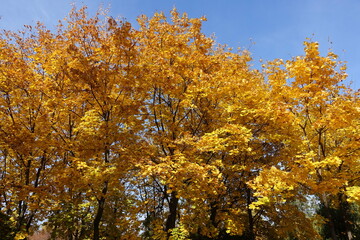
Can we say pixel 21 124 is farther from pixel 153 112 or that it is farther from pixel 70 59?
pixel 153 112

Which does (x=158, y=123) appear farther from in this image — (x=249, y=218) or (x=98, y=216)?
(x=249, y=218)

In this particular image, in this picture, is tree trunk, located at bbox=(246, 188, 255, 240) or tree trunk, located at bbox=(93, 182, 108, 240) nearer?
tree trunk, located at bbox=(93, 182, 108, 240)

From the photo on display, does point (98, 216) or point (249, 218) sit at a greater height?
point (249, 218)

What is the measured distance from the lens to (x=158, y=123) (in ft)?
39.9

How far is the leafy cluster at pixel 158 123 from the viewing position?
8750mm

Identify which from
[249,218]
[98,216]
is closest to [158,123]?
[98,216]

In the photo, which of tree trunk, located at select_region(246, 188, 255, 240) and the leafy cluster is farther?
tree trunk, located at select_region(246, 188, 255, 240)

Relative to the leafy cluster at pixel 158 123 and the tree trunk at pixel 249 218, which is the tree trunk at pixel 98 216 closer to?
the leafy cluster at pixel 158 123

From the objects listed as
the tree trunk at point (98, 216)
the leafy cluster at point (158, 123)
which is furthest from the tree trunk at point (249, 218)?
the tree trunk at point (98, 216)

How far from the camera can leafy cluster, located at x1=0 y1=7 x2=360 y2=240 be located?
8750 millimetres

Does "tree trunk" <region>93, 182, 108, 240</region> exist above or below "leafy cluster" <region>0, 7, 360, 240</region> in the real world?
below

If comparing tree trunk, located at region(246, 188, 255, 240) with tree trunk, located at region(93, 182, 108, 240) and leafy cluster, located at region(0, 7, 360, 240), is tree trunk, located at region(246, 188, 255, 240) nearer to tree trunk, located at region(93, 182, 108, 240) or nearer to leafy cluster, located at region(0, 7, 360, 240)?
leafy cluster, located at region(0, 7, 360, 240)

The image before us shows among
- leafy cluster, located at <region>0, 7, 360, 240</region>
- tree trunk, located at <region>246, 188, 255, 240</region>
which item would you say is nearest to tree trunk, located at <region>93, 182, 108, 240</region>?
leafy cluster, located at <region>0, 7, 360, 240</region>

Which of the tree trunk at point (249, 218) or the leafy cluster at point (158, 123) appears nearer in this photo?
the leafy cluster at point (158, 123)
